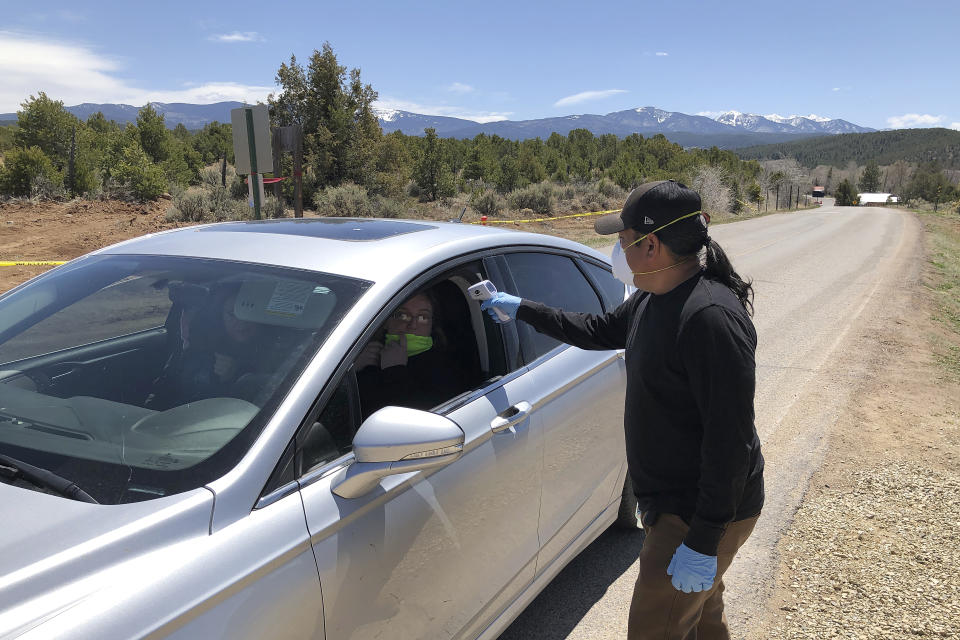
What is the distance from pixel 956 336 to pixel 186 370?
411 inches

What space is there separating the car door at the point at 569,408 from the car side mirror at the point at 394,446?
86cm

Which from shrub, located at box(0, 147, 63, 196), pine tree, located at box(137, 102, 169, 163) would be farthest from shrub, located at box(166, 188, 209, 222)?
pine tree, located at box(137, 102, 169, 163)

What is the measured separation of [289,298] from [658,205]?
1176 millimetres

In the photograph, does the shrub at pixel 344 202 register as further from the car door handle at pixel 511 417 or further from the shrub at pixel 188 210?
the car door handle at pixel 511 417

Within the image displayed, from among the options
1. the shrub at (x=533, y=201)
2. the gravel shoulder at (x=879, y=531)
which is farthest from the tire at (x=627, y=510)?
the shrub at (x=533, y=201)

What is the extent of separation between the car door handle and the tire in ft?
4.24

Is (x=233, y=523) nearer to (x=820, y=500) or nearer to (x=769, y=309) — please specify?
(x=820, y=500)

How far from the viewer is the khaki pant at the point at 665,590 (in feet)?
6.59

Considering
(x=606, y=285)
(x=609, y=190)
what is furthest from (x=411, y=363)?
(x=609, y=190)

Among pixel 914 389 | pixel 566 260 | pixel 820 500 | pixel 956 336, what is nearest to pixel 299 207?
pixel 566 260

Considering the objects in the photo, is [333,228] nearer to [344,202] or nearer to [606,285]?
[606,285]

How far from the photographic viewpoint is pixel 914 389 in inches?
255

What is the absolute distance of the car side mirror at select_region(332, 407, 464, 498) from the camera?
161cm

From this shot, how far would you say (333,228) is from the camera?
2688 millimetres
